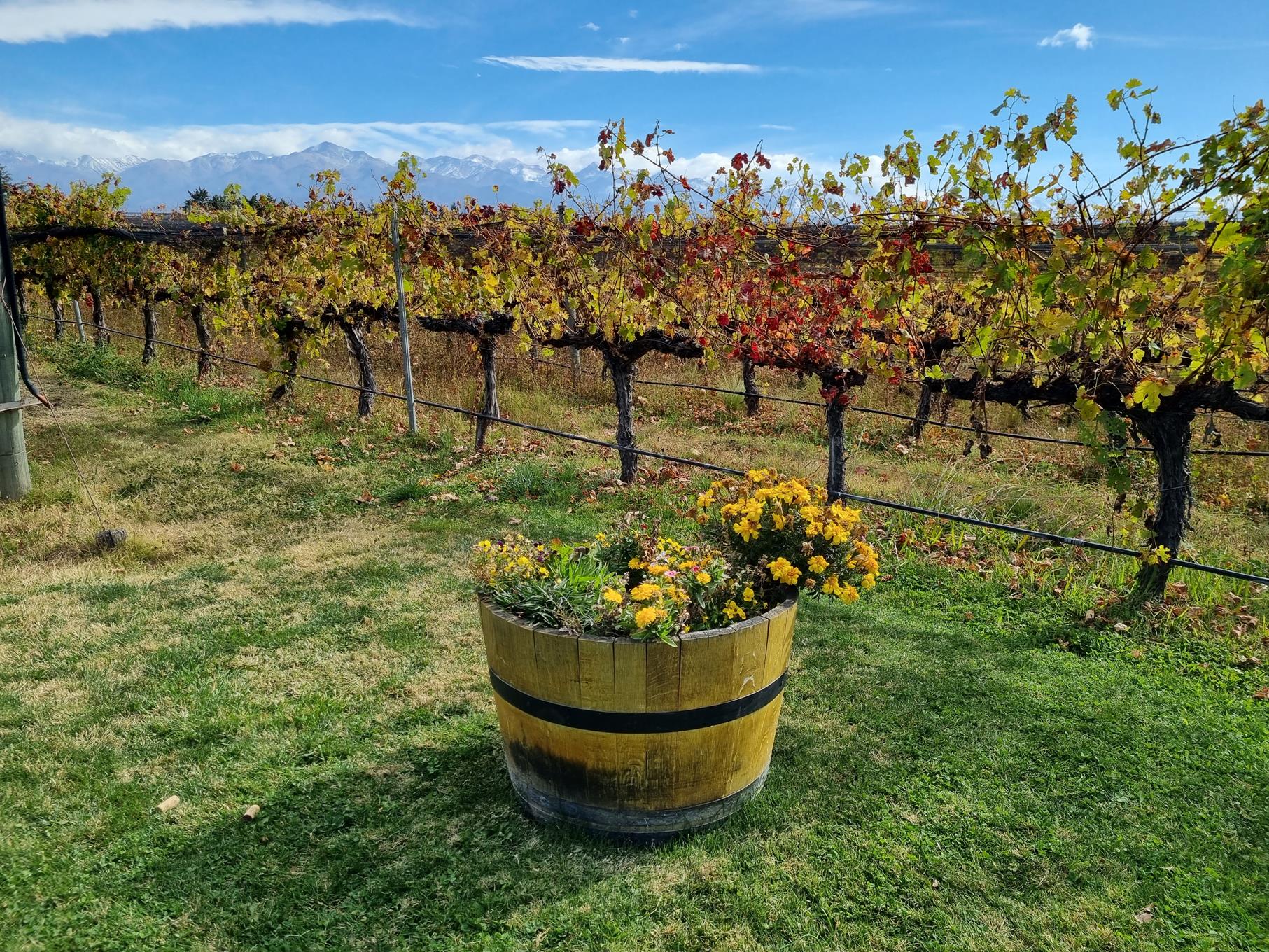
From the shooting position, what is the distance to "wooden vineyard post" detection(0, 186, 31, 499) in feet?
23.9

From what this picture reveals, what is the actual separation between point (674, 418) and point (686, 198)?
4588mm

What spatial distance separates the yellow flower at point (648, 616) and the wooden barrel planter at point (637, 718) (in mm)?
75

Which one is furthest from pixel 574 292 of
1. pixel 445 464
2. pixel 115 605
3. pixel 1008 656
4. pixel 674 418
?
pixel 1008 656

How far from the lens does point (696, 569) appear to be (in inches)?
115

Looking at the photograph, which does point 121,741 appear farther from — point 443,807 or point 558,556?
point 558,556

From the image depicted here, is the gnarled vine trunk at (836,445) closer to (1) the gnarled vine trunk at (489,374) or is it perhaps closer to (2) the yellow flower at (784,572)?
(2) the yellow flower at (784,572)

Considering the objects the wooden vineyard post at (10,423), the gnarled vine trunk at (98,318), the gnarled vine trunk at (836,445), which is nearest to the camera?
the gnarled vine trunk at (836,445)

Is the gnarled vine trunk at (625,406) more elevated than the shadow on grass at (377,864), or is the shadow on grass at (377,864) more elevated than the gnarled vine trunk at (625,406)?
the gnarled vine trunk at (625,406)

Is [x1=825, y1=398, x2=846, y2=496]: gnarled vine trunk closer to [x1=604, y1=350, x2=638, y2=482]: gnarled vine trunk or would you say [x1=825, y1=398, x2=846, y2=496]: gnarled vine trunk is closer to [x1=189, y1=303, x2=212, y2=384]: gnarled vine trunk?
[x1=604, y1=350, x2=638, y2=482]: gnarled vine trunk

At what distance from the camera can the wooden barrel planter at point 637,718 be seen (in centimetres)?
267

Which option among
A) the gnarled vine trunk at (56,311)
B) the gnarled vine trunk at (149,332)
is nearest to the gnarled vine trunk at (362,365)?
the gnarled vine trunk at (149,332)

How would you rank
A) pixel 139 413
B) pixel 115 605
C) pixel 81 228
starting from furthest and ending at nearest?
pixel 139 413, pixel 81 228, pixel 115 605

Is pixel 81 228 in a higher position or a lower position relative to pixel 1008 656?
higher

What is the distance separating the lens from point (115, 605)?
17.0ft
